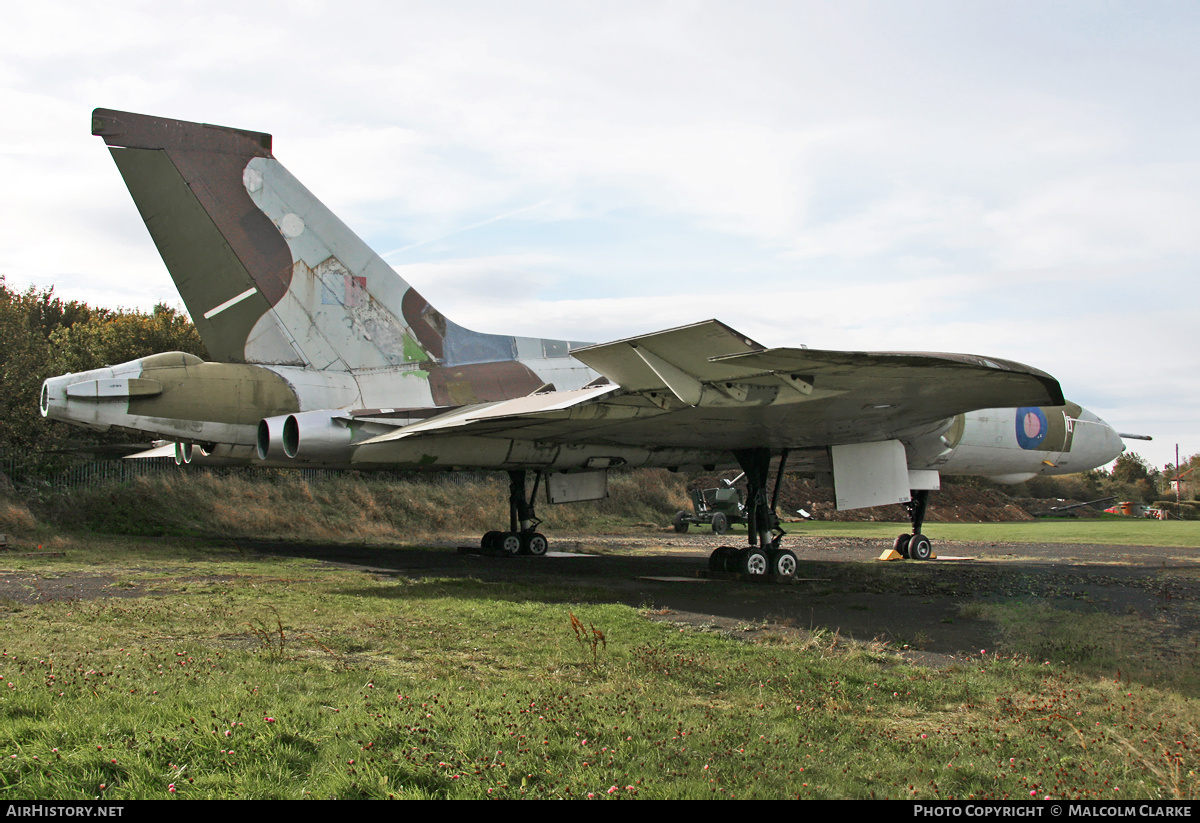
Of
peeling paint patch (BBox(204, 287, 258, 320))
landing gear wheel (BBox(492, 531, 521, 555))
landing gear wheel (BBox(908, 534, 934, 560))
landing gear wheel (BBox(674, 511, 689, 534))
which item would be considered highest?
peeling paint patch (BBox(204, 287, 258, 320))

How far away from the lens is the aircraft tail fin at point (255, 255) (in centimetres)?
1030

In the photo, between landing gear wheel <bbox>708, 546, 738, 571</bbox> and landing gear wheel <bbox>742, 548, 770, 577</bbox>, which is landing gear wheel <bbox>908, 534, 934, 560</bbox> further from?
landing gear wheel <bbox>742, 548, 770, 577</bbox>

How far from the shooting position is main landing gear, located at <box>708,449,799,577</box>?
10422 millimetres

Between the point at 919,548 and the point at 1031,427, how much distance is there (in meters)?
2.99

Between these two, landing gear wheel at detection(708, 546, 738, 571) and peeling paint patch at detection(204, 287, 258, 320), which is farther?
landing gear wheel at detection(708, 546, 738, 571)

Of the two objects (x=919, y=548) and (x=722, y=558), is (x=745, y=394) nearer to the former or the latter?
(x=722, y=558)

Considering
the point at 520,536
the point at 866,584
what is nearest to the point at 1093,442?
the point at 866,584

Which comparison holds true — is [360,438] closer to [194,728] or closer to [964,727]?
[194,728]

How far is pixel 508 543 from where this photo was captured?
1406cm

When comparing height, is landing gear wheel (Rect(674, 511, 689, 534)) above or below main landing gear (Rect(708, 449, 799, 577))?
below

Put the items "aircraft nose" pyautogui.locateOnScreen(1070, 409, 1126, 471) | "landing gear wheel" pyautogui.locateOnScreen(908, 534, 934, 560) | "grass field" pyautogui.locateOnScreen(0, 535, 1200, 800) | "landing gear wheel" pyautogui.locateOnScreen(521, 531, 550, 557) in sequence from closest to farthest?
"grass field" pyautogui.locateOnScreen(0, 535, 1200, 800) → "aircraft nose" pyautogui.locateOnScreen(1070, 409, 1126, 471) → "landing gear wheel" pyautogui.locateOnScreen(521, 531, 550, 557) → "landing gear wheel" pyautogui.locateOnScreen(908, 534, 934, 560)

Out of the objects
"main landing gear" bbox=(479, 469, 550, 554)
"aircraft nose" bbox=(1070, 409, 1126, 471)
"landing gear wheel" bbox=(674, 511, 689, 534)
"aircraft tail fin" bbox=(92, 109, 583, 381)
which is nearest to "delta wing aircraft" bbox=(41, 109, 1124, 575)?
"aircraft tail fin" bbox=(92, 109, 583, 381)

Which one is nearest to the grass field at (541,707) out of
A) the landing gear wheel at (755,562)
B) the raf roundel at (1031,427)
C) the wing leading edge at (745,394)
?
the wing leading edge at (745,394)
